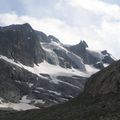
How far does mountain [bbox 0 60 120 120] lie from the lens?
A: 2591 inches

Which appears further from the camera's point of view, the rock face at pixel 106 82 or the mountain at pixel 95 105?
the rock face at pixel 106 82

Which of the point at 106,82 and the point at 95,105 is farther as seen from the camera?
the point at 106,82

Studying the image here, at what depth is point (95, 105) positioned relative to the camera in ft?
244

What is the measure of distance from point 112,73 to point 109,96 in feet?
36.9

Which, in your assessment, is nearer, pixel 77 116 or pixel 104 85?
pixel 77 116

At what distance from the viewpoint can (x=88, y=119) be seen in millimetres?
63469

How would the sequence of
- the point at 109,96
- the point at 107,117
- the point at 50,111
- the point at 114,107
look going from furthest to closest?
the point at 50,111 < the point at 109,96 < the point at 114,107 < the point at 107,117

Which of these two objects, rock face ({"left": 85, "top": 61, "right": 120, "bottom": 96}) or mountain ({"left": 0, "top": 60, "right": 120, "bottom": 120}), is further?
rock face ({"left": 85, "top": 61, "right": 120, "bottom": 96})

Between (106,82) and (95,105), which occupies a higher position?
(106,82)

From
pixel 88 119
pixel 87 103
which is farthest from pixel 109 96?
pixel 88 119

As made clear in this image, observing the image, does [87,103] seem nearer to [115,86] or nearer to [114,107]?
[115,86]

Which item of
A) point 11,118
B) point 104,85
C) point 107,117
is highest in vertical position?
point 104,85

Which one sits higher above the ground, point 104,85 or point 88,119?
point 104,85

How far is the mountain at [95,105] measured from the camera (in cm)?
6580
